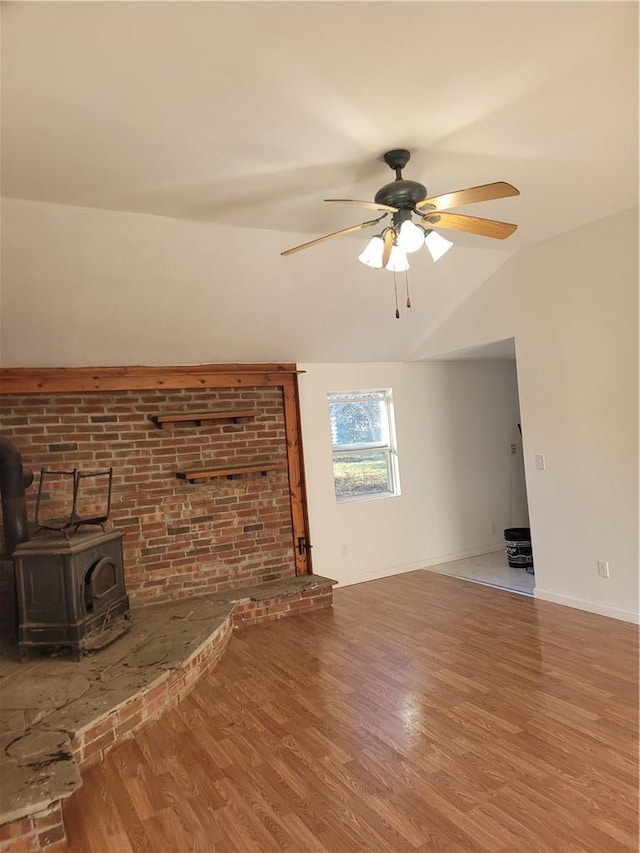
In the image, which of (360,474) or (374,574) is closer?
(374,574)

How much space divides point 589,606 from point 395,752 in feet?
7.36

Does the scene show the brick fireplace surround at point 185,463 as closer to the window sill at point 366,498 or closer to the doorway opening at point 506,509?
the window sill at point 366,498

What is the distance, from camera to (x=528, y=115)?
2.44m

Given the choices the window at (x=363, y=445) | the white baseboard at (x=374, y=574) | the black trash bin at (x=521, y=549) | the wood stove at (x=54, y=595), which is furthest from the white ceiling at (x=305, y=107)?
the white baseboard at (x=374, y=574)

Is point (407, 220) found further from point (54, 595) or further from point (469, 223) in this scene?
point (54, 595)

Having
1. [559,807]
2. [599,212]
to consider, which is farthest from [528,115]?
[559,807]

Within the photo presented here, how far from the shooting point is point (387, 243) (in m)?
2.67

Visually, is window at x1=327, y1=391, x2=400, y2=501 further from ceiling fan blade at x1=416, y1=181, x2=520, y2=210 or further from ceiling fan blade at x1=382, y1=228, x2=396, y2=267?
ceiling fan blade at x1=416, y1=181, x2=520, y2=210

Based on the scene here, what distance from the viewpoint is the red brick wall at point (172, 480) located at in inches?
165

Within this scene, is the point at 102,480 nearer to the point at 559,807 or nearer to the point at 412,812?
the point at 412,812

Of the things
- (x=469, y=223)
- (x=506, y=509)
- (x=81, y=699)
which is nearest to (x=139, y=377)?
(x=81, y=699)

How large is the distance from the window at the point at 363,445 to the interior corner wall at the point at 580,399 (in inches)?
58.4

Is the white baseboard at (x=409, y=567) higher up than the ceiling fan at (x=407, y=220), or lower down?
lower down

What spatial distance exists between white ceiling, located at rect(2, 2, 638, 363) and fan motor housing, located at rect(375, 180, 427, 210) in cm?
19
